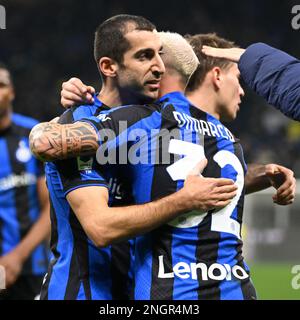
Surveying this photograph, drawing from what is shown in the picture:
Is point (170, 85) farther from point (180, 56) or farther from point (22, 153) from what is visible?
point (22, 153)

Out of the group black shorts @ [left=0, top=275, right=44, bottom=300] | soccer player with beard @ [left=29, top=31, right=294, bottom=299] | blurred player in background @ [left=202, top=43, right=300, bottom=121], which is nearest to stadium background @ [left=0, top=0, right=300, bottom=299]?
black shorts @ [left=0, top=275, right=44, bottom=300]

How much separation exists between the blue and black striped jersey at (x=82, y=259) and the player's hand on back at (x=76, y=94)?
0.11 m

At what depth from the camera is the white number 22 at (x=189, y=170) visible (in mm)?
3432

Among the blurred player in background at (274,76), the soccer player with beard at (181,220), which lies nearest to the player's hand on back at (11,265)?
the soccer player with beard at (181,220)

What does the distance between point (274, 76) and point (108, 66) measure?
95 centimetres

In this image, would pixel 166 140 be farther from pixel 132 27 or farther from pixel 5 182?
pixel 5 182

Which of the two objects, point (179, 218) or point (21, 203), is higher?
point (179, 218)

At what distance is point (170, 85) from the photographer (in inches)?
146

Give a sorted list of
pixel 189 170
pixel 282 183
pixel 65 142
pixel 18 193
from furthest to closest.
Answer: pixel 18 193
pixel 282 183
pixel 189 170
pixel 65 142

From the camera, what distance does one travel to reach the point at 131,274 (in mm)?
3609

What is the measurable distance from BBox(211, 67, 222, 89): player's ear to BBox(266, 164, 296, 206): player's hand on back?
1.83 ft

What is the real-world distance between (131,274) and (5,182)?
2395 millimetres

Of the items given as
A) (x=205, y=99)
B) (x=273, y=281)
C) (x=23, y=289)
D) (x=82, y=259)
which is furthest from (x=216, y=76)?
(x=273, y=281)

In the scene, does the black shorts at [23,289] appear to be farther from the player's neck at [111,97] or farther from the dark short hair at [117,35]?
the dark short hair at [117,35]
